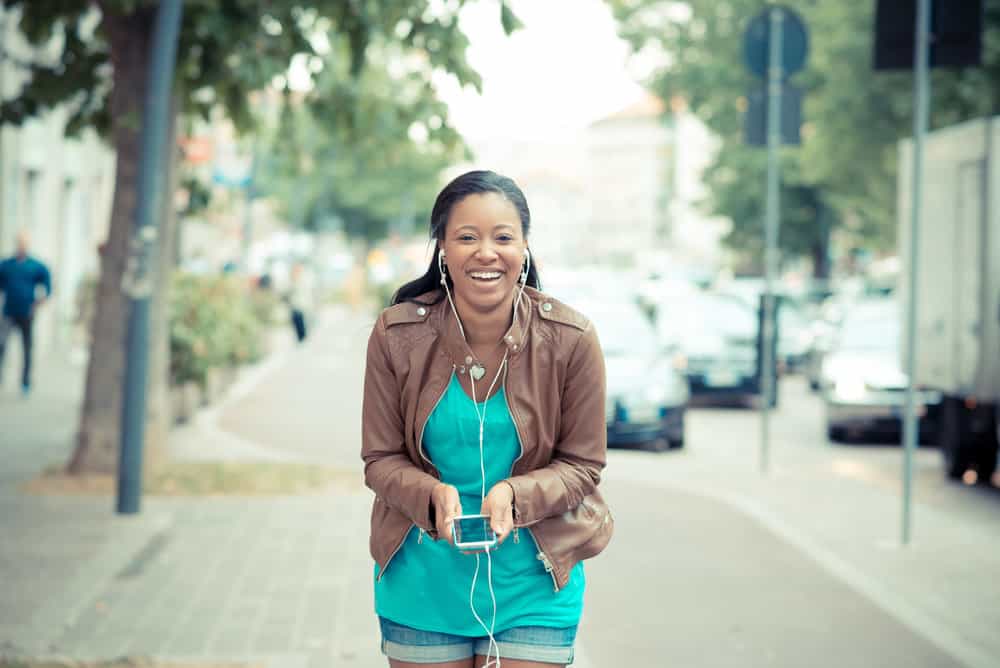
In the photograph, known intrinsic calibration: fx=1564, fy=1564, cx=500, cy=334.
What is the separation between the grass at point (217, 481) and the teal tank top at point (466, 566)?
756cm

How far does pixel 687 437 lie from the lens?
1733 centimetres

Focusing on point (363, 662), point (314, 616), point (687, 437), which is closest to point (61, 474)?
point (314, 616)

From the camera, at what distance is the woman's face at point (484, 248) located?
3.29 metres

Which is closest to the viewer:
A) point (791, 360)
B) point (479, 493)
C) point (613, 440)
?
point (479, 493)

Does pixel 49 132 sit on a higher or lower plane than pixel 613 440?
higher

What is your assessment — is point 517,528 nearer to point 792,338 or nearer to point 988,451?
point 988,451

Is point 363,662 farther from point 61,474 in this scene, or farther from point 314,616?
point 61,474

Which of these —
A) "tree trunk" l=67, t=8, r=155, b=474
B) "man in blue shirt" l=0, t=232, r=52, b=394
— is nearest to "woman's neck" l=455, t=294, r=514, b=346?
"tree trunk" l=67, t=8, r=155, b=474

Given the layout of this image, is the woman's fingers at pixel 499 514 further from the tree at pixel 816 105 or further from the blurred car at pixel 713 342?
the tree at pixel 816 105

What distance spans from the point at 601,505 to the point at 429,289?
615mm

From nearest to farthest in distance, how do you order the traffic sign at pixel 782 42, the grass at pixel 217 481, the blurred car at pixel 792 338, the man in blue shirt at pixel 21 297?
the grass at pixel 217 481 < the traffic sign at pixel 782 42 < the man in blue shirt at pixel 21 297 < the blurred car at pixel 792 338

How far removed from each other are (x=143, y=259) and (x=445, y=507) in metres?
7.05

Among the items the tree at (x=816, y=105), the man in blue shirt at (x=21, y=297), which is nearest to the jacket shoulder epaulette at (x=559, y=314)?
the man in blue shirt at (x=21, y=297)

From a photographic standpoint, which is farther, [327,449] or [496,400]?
[327,449]
